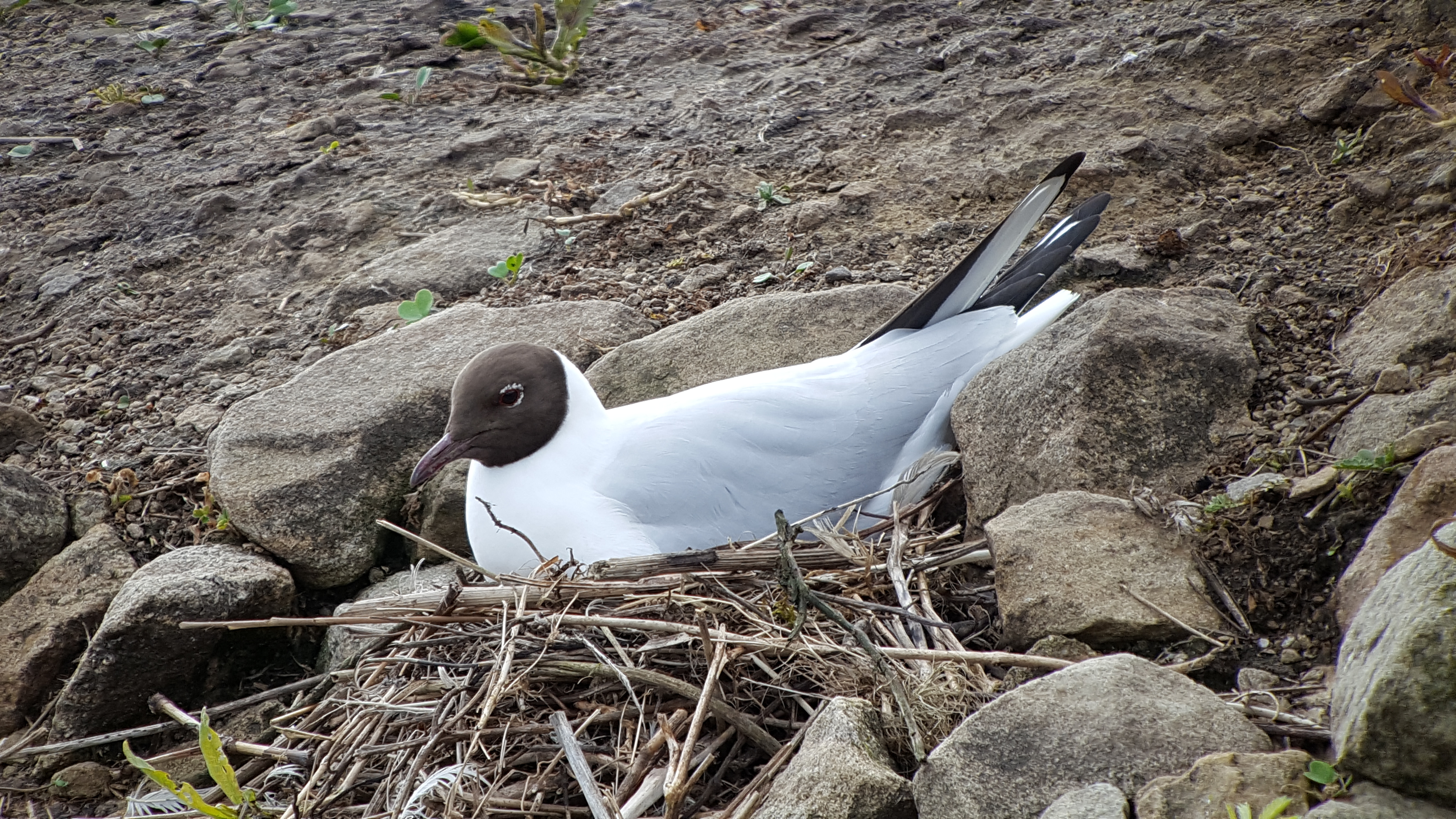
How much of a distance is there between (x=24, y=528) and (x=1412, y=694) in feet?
12.8

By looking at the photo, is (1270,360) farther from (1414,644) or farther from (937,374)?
(1414,644)

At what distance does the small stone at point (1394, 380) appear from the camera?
2.35 meters

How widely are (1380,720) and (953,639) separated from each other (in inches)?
37.3

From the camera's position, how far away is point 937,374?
3.35 m

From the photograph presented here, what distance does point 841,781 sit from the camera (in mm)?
1724

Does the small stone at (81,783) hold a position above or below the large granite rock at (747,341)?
below

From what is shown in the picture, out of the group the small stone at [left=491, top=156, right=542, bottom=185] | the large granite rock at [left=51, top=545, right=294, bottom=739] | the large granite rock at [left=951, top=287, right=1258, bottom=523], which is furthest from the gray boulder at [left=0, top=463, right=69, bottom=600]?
the large granite rock at [left=951, top=287, right=1258, bottom=523]

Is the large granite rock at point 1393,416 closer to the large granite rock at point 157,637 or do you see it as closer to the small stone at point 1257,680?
the small stone at point 1257,680

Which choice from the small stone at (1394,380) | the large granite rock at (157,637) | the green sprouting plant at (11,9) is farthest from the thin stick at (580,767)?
the green sprouting plant at (11,9)

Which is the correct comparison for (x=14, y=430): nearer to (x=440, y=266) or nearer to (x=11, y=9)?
(x=440, y=266)

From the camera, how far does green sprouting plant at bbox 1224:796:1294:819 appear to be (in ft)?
4.32

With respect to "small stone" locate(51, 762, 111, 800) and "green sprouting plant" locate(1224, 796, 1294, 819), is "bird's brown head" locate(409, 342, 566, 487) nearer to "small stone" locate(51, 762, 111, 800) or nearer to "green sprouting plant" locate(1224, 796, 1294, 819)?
"small stone" locate(51, 762, 111, 800)

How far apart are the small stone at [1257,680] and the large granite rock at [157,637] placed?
2.70m

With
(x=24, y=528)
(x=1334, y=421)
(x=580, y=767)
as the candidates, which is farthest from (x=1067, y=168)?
(x=24, y=528)
